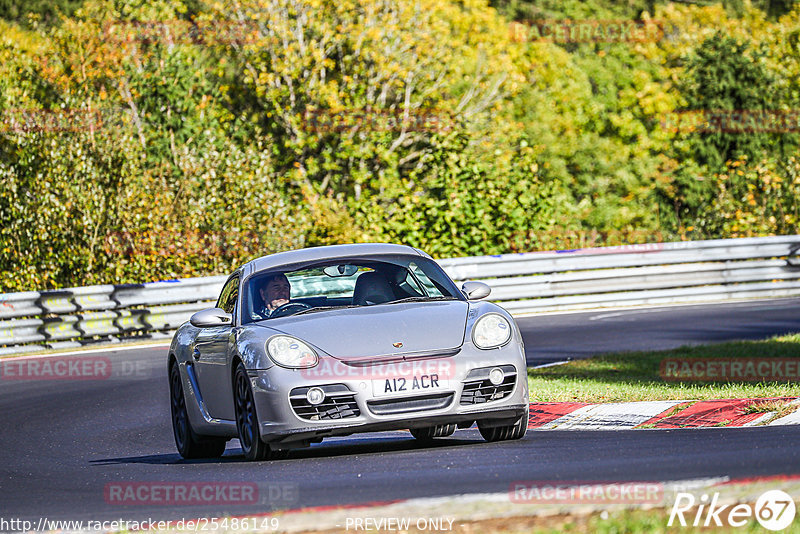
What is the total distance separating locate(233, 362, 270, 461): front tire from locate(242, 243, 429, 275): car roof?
3.60ft

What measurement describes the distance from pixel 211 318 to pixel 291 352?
1099 mm

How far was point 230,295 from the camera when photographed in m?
9.73

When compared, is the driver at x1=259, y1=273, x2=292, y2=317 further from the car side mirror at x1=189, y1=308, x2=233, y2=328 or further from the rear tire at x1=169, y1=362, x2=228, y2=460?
the rear tire at x1=169, y1=362, x2=228, y2=460

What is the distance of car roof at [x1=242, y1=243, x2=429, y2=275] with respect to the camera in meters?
9.33

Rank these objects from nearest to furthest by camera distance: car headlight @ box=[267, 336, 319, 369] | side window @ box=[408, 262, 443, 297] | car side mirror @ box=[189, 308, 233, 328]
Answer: car headlight @ box=[267, 336, 319, 369] < car side mirror @ box=[189, 308, 233, 328] < side window @ box=[408, 262, 443, 297]

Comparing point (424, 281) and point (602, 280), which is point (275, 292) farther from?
point (602, 280)

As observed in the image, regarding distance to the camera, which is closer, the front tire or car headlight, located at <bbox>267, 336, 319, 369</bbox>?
car headlight, located at <bbox>267, 336, 319, 369</bbox>

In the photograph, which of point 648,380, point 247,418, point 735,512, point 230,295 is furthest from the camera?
point 648,380

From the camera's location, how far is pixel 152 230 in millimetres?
24547

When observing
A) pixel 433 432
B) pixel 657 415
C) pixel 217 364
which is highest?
pixel 217 364

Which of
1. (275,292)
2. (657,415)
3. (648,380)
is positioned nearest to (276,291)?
(275,292)

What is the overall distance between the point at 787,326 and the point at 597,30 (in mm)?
44646

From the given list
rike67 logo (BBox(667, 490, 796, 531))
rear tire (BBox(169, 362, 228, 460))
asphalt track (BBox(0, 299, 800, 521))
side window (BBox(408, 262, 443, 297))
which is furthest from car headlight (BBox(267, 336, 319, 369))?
rike67 logo (BBox(667, 490, 796, 531))

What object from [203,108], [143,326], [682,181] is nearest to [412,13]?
[203,108]
